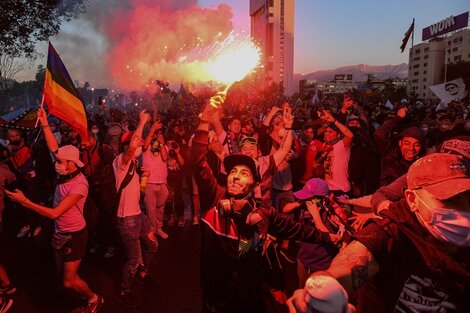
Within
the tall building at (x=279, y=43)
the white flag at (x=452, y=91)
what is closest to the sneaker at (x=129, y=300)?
the white flag at (x=452, y=91)

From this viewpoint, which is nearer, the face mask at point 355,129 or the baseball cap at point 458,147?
the baseball cap at point 458,147

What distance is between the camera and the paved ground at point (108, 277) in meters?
4.79

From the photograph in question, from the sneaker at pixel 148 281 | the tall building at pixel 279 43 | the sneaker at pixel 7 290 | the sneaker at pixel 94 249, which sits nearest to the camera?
the sneaker at pixel 7 290

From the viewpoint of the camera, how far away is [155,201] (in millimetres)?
6723

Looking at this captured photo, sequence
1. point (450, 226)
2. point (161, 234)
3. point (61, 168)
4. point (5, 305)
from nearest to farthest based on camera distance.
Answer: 1. point (450, 226)
2. point (61, 168)
3. point (5, 305)
4. point (161, 234)

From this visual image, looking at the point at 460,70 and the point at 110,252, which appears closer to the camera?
the point at 110,252

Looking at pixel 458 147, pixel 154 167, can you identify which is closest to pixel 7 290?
pixel 154 167

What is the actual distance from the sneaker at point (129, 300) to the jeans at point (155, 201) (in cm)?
174

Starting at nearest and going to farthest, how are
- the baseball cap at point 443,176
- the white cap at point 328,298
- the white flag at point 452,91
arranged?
the white cap at point 328,298 → the baseball cap at point 443,176 → the white flag at point 452,91

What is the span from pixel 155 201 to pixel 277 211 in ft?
10.7

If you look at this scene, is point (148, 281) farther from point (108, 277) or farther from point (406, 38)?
point (406, 38)

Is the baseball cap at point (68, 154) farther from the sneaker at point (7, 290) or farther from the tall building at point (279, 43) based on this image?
the tall building at point (279, 43)

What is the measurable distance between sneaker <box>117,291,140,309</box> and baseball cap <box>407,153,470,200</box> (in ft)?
13.6

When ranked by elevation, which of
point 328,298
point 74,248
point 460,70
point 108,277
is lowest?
point 108,277
